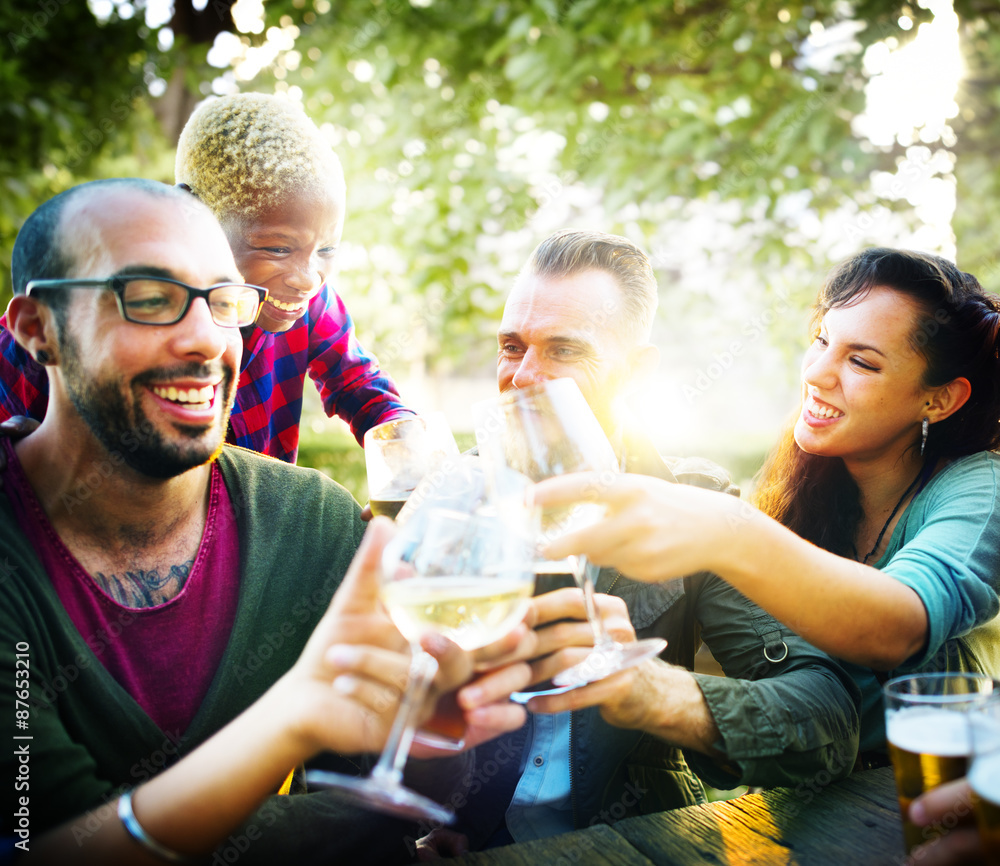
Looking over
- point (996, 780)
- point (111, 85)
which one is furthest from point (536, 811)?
point (111, 85)

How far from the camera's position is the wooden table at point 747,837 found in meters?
1.30

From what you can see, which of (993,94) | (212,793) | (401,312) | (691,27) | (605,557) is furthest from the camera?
(401,312)

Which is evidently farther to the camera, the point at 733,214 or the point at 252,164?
the point at 733,214

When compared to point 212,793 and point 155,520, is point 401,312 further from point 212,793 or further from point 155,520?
point 212,793

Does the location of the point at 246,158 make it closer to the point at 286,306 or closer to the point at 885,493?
the point at 286,306

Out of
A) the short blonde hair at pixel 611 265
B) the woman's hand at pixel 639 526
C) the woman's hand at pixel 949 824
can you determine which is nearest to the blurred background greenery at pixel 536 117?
the short blonde hair at pixel 611 265

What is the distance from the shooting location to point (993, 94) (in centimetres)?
707

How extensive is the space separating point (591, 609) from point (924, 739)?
1.79ft

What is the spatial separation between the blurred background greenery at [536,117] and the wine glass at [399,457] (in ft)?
4.48

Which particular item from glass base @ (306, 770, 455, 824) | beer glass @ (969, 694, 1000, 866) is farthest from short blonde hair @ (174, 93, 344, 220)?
beer glass @ (969, 694, 1000, 866)

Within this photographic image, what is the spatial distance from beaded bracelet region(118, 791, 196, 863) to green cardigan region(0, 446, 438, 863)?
0.17 ft

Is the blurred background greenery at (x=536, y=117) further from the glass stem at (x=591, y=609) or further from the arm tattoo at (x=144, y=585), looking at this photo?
the arm tattoo at (x=144, y=585)

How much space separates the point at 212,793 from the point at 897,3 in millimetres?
4806

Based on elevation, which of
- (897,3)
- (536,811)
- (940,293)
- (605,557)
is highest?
(897,3)
